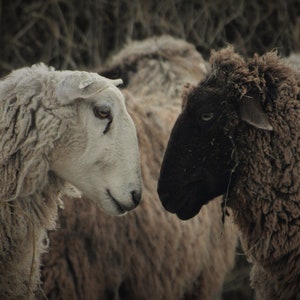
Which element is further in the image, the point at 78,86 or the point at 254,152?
the point at 254,152

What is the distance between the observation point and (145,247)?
5215 millimetres

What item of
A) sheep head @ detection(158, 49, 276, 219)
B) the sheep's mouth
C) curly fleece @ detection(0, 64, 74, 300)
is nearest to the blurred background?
sheep head @ detection(158, 49, 276, 219)

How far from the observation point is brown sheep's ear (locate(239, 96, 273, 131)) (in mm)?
4242

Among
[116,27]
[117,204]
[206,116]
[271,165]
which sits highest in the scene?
[206,116]

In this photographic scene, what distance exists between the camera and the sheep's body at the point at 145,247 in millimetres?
4918

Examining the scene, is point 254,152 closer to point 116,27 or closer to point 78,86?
point 78,86

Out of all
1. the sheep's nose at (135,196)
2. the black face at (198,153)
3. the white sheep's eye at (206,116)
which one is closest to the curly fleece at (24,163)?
the sheep's nose at (135,196)

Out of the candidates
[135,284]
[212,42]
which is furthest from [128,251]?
[212,42]

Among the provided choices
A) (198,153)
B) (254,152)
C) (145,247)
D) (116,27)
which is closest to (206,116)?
(198,153)

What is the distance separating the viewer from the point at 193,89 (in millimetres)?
4477

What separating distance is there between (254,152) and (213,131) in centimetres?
24

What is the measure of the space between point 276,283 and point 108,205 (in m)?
1.03

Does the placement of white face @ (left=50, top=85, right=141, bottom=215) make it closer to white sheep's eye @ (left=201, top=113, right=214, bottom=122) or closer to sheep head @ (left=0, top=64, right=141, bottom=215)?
sheep head @ (left=0, top=64, right=141, bottom=215)

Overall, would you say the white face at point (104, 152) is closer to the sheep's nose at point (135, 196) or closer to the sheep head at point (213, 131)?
the sheep's nose at point (135, 196)
